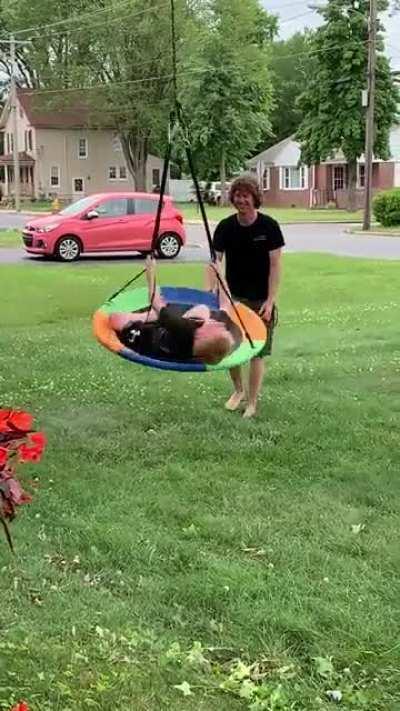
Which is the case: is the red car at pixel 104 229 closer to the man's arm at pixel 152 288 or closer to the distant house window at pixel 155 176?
the man's arm at pixel 152 288

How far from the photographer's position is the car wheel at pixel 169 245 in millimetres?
19844

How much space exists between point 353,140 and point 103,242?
2321 cm

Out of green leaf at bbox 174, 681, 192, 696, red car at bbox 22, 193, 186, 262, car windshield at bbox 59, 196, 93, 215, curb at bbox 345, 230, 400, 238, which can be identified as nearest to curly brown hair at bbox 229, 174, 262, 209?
green leaf at bbox 174, 681, 192, 696

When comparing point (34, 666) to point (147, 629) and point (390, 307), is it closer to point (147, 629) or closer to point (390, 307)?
point (147, 629)

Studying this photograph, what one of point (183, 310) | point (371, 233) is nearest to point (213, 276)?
point (183, 310)

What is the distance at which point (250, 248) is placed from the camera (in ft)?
19.4

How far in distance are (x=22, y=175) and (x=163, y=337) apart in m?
58.7

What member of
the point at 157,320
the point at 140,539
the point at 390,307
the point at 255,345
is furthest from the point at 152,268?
the point at 390,307

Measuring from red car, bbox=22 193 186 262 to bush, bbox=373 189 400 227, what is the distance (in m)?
12.8

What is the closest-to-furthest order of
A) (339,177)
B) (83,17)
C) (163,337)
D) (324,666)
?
1. (324,666)
2. (163,337)
3. (83,17)
4. (339,177)

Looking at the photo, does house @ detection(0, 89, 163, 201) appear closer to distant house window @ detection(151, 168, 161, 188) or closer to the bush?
distant house window @ detection(151, 168, 161, 188)

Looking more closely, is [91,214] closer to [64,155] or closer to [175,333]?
[175,333]

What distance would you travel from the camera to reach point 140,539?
4.00 metres

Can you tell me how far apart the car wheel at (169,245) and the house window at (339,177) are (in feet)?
110
